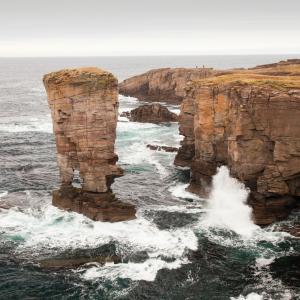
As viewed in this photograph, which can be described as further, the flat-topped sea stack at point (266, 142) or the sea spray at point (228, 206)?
the sea spray at point (228, 206)

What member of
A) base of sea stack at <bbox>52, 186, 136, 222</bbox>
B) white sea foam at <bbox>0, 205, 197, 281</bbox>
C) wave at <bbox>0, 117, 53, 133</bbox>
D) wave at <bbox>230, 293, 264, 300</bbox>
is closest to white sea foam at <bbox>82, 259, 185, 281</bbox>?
white sea foam at <bbox>0, 205, 197, 281</bbox>

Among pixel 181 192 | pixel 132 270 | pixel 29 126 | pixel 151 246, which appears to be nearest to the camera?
pixel 132 270

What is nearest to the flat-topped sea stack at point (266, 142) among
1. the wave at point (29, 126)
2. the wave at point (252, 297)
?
the wave at point (252, 297)

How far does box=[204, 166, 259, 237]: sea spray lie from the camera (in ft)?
149

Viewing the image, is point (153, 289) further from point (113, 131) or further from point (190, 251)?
point (113, 131)

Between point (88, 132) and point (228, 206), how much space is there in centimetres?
1642

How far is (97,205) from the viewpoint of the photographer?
46125 millimetres

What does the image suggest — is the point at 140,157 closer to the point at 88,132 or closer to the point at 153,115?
the point at 88,132

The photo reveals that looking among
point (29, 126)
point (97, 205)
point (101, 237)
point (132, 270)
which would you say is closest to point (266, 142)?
point (97, 205)

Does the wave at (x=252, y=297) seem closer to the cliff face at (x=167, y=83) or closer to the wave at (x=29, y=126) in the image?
the wave at (x=29, y=126)

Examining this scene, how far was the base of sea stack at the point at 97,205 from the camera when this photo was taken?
4553cm

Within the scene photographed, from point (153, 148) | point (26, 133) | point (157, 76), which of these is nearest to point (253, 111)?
point (153, 148)

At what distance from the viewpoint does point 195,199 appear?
53125 mm

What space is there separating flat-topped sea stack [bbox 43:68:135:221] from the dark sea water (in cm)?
197
